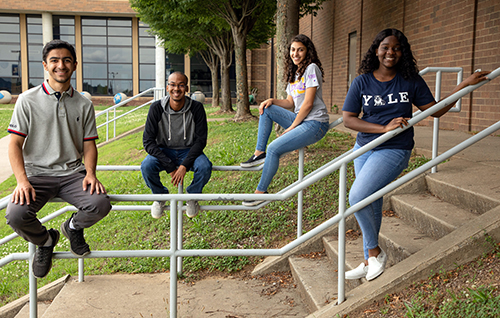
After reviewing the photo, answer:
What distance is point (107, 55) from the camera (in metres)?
34.5

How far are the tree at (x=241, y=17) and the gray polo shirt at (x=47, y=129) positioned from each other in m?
10.4

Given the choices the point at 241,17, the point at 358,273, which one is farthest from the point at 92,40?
the point at 358,273

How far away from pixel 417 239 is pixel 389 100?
1245 mm

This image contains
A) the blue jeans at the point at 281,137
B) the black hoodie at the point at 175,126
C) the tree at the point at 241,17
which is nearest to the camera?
the blue jeans at the point at 281,137

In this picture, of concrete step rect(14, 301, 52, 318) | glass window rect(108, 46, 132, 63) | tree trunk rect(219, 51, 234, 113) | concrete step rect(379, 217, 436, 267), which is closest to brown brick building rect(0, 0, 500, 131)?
glass window rect(108, 46, 132, 63)

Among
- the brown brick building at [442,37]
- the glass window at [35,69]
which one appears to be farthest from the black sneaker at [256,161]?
the glass window at [35,69]

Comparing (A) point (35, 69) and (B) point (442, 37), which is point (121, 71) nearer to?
(A) point (35, 69)

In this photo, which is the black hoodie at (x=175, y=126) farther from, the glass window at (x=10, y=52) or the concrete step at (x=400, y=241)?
→ the glass window at (x=10, y=52)

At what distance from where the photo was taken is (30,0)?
107 feet

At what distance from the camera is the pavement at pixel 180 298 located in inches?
154

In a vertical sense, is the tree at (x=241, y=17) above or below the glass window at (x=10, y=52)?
below

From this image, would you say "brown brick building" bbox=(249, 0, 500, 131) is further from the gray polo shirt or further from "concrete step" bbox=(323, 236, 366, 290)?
the gray polo shirt

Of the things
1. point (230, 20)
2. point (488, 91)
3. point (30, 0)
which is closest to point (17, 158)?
point (488, 91)

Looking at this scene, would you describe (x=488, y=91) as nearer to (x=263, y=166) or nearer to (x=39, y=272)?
(x=263, y=166)
